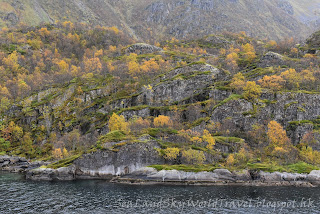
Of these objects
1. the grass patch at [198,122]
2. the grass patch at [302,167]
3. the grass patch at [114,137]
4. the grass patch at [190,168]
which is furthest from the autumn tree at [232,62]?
the grass patch at [114,137]

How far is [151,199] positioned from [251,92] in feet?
263

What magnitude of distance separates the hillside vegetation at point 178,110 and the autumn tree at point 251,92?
480 millimetres

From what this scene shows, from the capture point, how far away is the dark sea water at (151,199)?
4797 centimetres

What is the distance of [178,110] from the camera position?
126 m

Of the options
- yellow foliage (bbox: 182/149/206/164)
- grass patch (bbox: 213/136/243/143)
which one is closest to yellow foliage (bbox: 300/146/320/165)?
grass patch (bbox: 213/136/243/143)

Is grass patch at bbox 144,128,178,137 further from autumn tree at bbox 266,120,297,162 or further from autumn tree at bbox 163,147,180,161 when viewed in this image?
autumn tree at bbox 266,120,297,162

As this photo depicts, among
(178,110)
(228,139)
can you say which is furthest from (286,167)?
(178,110)

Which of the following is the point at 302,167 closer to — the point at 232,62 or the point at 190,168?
the point at 190,168

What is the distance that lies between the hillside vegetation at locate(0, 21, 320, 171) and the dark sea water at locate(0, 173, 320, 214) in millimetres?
18261

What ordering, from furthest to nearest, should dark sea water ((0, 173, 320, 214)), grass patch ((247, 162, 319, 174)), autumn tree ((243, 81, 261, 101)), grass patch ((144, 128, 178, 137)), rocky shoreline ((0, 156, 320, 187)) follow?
autumn tree ((243, 81, 261, 101)) → grass patch ((144, 128, 178, 137)) → grass patch ((247, 162, 319, 174)) → rocky shoreline ((0, 156, 320, 187)) → dark sea water ((0, 173, 320, 214))

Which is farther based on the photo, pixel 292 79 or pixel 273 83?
pixel 292 79

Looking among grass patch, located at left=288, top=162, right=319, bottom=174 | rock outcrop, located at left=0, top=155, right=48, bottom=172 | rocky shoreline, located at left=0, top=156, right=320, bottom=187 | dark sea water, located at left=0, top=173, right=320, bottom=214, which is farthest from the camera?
rock outcrop, located at left=0, top=155, right=48, bottom=172

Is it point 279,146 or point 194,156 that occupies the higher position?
point 279,146

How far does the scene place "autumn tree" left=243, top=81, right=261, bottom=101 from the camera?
11344 cm
